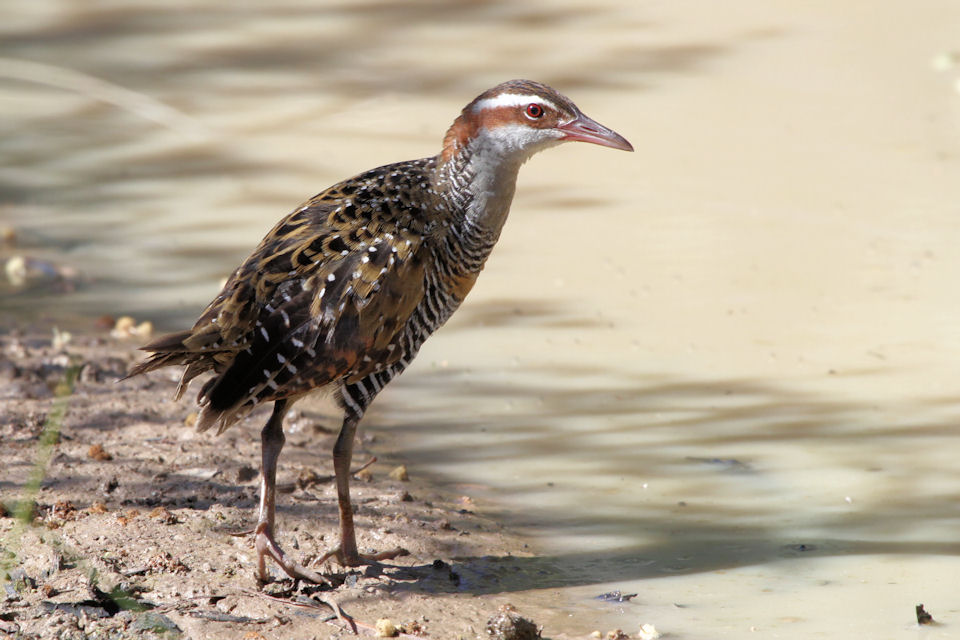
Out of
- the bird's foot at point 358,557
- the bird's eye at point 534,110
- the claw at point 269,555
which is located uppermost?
the bird's eye at point 534,110

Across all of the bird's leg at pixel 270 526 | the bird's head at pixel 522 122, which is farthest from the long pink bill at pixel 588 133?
the bird's leg at pixel 270 526

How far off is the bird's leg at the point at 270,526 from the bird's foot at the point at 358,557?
133 millimetres

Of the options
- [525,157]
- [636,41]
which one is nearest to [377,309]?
[525,157]

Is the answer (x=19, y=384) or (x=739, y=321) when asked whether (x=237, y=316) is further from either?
(x=739, y=321)

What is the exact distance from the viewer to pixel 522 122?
4.73 meters

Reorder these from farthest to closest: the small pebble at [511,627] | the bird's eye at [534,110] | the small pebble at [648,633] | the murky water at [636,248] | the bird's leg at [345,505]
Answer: the murky water at [636,248] → the bird's eye at [534,110] → the bird's leg at [345,505] → the small pebble at [648,633] → the small pebble at [511,627]

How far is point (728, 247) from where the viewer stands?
8203 millimetres

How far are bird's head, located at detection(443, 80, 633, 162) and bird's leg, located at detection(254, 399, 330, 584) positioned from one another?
1.24 m

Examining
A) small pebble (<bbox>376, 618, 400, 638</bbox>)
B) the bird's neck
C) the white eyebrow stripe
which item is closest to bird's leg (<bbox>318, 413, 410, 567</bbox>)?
small pebble (<bbox>376, 618, 400, 638</bbox>)

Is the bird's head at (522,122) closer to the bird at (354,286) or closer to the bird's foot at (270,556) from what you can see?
the bird at (354,286)

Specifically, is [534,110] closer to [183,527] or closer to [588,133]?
[588,133]

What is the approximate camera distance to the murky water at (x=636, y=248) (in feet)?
16.6

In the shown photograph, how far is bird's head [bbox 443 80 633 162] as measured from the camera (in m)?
4.71

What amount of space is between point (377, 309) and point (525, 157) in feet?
2.90
